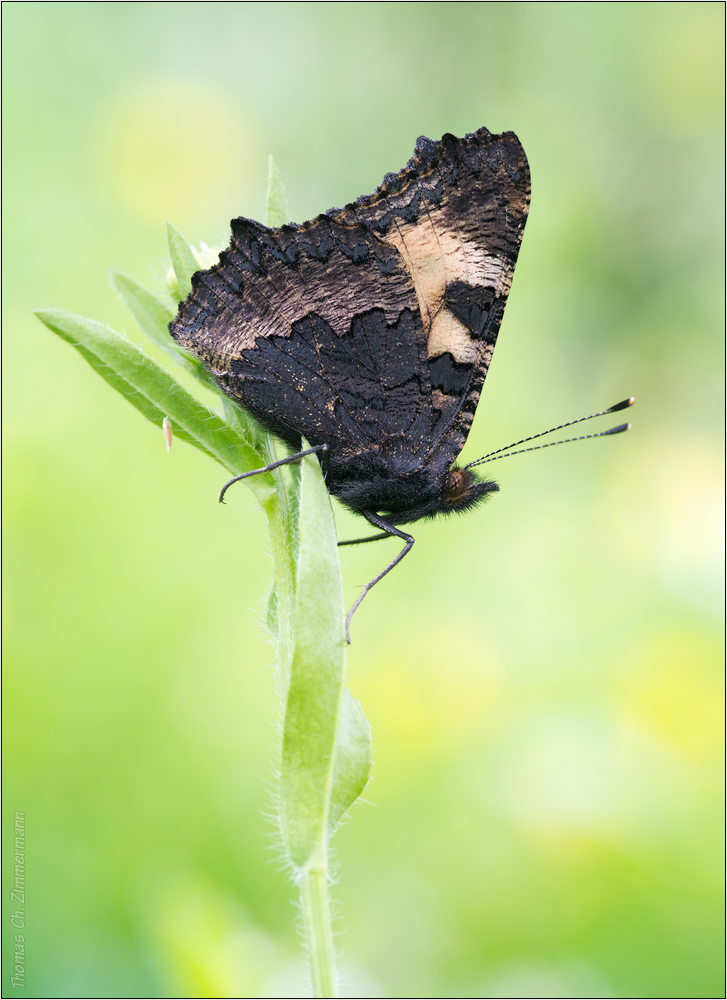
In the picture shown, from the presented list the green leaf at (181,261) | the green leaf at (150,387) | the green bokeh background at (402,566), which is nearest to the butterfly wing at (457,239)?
the green leaf at (181,261)

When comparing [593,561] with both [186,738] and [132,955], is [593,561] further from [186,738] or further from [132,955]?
[132,955]

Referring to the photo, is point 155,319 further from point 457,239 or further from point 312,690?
point 312,690

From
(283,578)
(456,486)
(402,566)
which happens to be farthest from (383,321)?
(402,566)

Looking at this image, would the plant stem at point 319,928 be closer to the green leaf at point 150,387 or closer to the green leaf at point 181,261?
the green leaf at point 150,387

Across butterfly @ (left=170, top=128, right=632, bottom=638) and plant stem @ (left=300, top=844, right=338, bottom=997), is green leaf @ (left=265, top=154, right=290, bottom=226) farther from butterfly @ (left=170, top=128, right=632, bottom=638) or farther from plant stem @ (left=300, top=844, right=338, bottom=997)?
plant stem @ (left=300, top=844, right=338, bottom=997)

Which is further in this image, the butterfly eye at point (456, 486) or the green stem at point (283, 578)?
the butterfly eye at point (456, 486)

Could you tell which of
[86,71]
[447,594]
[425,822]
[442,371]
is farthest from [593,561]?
[86,71]

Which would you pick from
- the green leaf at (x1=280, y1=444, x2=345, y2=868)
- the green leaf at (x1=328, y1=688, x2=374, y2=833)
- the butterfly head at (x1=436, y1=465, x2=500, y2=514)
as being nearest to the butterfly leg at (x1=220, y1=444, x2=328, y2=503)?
Answer: the green leaf at (x1=280, y1=444, x2=345, y2=868)
